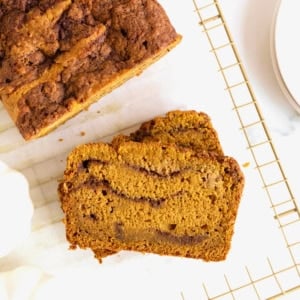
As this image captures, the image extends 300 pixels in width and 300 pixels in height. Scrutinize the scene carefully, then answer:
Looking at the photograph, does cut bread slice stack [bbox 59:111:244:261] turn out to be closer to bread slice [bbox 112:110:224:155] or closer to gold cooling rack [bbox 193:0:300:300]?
bread slice [bbox 112:110:224:155]

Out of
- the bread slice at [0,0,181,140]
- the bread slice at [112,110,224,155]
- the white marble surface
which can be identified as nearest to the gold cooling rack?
the white marble surface

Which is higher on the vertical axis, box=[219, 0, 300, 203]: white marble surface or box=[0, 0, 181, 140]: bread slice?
box=[0, 0, 181, 140]: bread slice

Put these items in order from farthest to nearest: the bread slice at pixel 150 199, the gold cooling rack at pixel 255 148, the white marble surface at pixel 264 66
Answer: the white marble surface at pixel 264 66, the gold cooling rack at pixel 255 148, the bread slice at pixel 150 199

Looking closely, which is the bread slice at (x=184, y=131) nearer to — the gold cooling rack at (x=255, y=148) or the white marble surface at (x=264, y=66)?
the gold cooling rack at (x=255, y=148)

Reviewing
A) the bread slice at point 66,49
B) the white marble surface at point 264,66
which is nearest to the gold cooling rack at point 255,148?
the white marble surface at point 264,66

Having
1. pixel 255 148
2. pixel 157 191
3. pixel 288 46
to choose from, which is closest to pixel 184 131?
pixel 157 191
